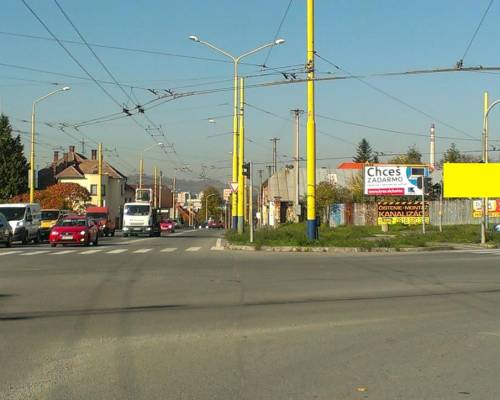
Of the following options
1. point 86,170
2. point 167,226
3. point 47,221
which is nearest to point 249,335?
point 47,221

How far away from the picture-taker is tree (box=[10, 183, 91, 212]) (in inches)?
2652

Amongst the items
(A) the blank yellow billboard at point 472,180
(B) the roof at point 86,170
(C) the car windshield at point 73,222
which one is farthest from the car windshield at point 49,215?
(B) the roof at point 86,170

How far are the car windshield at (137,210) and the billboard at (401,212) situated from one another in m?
20.2

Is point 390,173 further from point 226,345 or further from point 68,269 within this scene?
point 226,345

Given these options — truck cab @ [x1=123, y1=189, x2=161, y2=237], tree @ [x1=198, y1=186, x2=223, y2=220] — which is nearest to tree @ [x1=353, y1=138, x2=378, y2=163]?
tree @ [x1=198, y1=186, x2=223, y2=220]

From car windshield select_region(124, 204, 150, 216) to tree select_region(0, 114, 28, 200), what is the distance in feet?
97.0

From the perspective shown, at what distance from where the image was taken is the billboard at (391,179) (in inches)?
2398

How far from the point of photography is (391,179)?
61.3 metres

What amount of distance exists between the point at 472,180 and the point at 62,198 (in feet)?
147

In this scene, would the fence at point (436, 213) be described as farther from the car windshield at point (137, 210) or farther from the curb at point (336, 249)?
the curb at point (336, 249)

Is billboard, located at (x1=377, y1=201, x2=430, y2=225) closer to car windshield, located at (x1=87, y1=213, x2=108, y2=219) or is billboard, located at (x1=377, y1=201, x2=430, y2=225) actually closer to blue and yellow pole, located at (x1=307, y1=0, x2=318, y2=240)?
car windshield, located at (x1=87, y1=213, x2=108, y2=219)

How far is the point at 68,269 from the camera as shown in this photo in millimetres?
18375

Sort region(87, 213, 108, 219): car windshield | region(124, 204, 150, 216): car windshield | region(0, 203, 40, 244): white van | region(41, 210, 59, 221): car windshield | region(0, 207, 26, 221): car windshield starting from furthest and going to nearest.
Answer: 1. region(87, 213, 108, 219): car windshield
2. region(124, 204, 150, 216): car windshield
3. region(41, 210, 59, 221): car windshield
4. region(0, 207, 26, 221): car windshield
5. region(0, 203, 40, 244): white van

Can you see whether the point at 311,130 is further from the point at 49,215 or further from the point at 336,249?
the point at 49,215
